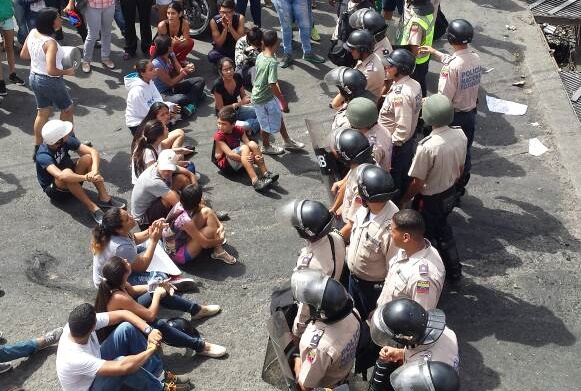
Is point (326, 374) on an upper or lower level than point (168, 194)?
upper

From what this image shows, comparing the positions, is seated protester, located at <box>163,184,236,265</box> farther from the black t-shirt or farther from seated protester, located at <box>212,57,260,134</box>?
the black t-shirt

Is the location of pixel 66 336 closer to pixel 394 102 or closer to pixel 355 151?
pixel 355 151

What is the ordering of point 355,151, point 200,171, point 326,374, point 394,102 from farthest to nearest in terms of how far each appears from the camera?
point 200,171 < point 394,102 < point 355,151 < point 326,374

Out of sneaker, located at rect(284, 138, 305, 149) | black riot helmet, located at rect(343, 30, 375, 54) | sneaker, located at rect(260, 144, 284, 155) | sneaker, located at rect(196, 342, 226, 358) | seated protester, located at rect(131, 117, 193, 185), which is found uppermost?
black riot helmet, located at rect(343, 30, 375, 54)

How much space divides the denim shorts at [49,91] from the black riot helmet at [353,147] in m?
4.10

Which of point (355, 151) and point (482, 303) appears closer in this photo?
point (355, 151)

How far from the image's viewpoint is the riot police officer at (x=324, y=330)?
4867mm

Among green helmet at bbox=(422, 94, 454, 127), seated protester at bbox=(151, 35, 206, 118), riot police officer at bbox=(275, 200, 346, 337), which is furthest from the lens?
seated protester at bbox=(151, 35, 206, 118)

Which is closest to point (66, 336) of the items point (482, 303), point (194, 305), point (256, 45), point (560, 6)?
point (194, 305)

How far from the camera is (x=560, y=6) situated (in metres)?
12.6

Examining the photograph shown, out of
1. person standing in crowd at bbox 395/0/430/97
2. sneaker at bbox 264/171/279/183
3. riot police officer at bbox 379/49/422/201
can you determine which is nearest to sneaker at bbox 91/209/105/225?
sneaker at bbox 264/171/279/183

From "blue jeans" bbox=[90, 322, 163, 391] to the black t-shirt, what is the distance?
14.4ft

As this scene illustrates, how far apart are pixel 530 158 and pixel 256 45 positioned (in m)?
3.73

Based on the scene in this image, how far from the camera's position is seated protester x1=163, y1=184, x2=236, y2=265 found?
7.35m
